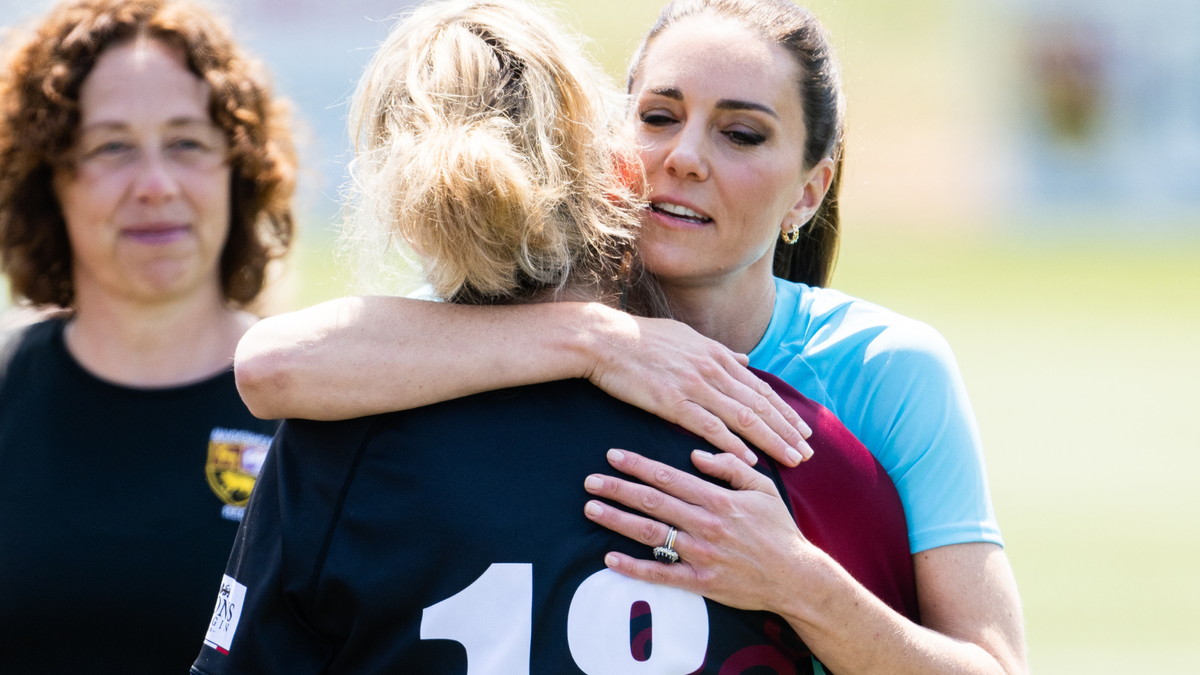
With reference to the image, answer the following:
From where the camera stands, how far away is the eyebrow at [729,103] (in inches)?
84.4

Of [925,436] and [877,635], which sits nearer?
[877,635]

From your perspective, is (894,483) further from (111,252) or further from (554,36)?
(111,252)

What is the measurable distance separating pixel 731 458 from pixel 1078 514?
766 cm

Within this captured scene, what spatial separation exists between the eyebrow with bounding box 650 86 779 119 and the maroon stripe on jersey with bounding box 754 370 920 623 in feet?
2.07

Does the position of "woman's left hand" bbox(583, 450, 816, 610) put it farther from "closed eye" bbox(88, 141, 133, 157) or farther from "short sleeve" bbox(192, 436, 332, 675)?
"closed eye" bbox(88, 141, 133, 157)

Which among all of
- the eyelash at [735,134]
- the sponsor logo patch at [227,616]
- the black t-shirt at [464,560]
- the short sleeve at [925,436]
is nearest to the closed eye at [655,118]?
the eyelash at [735,134]

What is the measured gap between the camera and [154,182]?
2768 mm

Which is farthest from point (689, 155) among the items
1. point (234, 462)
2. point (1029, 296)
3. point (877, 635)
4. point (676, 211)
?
point (1029, 296)

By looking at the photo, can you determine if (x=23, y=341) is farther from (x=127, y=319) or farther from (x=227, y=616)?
(x=227, y=616)

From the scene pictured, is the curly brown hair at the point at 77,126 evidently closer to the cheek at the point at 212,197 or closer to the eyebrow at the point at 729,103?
the cheek at the point at 212,197

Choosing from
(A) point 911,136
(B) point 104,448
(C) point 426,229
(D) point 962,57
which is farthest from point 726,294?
(D) point 962,57

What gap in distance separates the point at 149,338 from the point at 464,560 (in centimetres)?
168

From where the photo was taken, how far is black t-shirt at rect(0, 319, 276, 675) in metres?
2.46

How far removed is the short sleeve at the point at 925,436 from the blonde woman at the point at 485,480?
0.16 m
